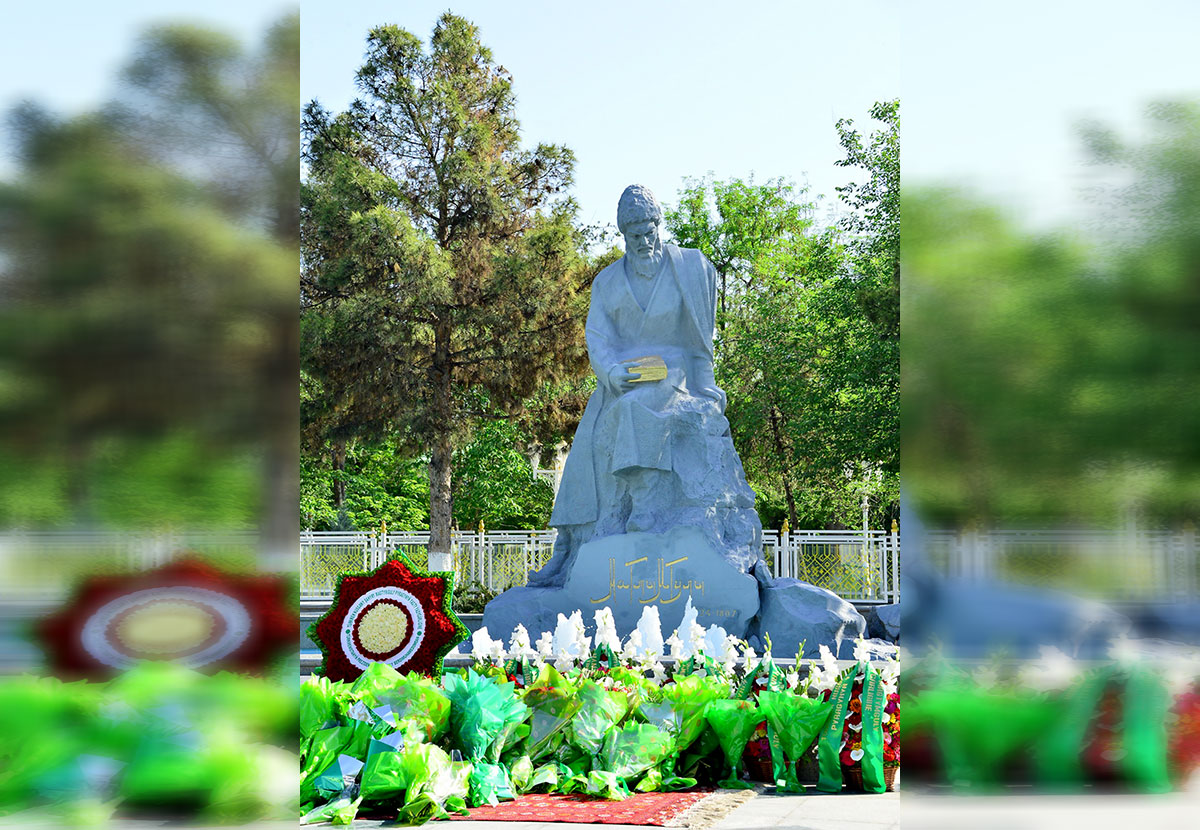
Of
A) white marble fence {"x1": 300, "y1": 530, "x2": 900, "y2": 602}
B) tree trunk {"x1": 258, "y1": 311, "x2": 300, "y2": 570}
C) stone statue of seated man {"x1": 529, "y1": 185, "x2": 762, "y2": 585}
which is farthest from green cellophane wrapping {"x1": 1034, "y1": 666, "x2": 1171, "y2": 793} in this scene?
white marble fence {"x1": 300, "y1": 530, "x2": 900, "y2": 602}

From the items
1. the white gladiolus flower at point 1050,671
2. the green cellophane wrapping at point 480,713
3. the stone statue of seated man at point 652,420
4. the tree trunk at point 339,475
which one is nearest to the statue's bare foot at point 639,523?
the stone statue of seated man at point 652,420

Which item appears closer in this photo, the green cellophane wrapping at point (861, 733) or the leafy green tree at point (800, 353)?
the green cellophane wrapping at point (861, 733)

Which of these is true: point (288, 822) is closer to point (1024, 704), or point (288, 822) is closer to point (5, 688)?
point (5, 688)

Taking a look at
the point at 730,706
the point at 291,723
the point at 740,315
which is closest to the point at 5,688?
the point at 291,723

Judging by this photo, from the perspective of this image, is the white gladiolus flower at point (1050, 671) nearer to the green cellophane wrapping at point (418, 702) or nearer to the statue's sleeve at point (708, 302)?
the green cellophane wrapping at point (418, 702)

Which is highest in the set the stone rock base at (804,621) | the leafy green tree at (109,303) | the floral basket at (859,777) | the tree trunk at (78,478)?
the leafy green tree at (109,303)

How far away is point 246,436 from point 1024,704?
81 centimetres

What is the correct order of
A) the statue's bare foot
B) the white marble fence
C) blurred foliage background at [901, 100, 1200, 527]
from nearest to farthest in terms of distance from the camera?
1. blurred foliage background at [901, 100, 1200, 527]
2. the statue's bare foot
3. the white marble fence

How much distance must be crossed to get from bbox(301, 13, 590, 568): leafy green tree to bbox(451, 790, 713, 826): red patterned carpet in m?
12.9

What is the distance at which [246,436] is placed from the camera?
3.48 ft

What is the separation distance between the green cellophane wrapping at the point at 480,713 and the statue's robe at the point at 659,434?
383cm

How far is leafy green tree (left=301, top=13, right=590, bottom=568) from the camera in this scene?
17469 mm

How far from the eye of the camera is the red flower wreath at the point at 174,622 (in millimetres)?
1080

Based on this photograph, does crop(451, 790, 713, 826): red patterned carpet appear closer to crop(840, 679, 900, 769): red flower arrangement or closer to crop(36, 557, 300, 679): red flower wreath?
crop(840, 679, 900, 769): red flower arrangement
